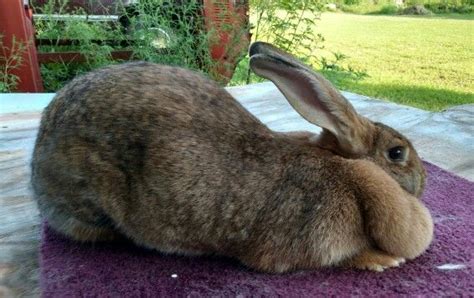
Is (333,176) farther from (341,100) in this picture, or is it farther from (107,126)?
(107,126)

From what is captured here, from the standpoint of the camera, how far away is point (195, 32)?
Result: 157 inches

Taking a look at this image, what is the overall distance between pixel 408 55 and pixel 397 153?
7.53m

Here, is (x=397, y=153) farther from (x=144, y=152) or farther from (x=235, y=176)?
(x=144, y=152)

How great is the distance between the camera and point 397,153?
147 centimetres

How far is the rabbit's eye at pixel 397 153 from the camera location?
1465mm

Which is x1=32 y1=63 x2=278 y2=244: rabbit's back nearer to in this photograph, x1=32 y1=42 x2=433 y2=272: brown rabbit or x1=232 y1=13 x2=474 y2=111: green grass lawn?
x1=32 y1=42 x2=433 y2=272: brown rabbit

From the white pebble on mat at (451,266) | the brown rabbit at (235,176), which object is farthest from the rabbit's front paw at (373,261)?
the white pebble on mat at (451,266)

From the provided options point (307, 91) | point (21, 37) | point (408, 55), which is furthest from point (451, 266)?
point (408, 55)

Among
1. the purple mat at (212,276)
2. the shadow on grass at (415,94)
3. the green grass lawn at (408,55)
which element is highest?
the purple mat at (212,276)

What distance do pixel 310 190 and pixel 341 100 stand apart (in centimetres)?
22

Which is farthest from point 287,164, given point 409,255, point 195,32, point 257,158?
point 195,32

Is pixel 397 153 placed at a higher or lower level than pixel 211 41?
higher

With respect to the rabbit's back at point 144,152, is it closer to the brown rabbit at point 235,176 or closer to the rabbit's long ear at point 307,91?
the brown rabbit at point 235,176

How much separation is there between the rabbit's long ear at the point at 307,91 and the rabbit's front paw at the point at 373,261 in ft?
0.90
